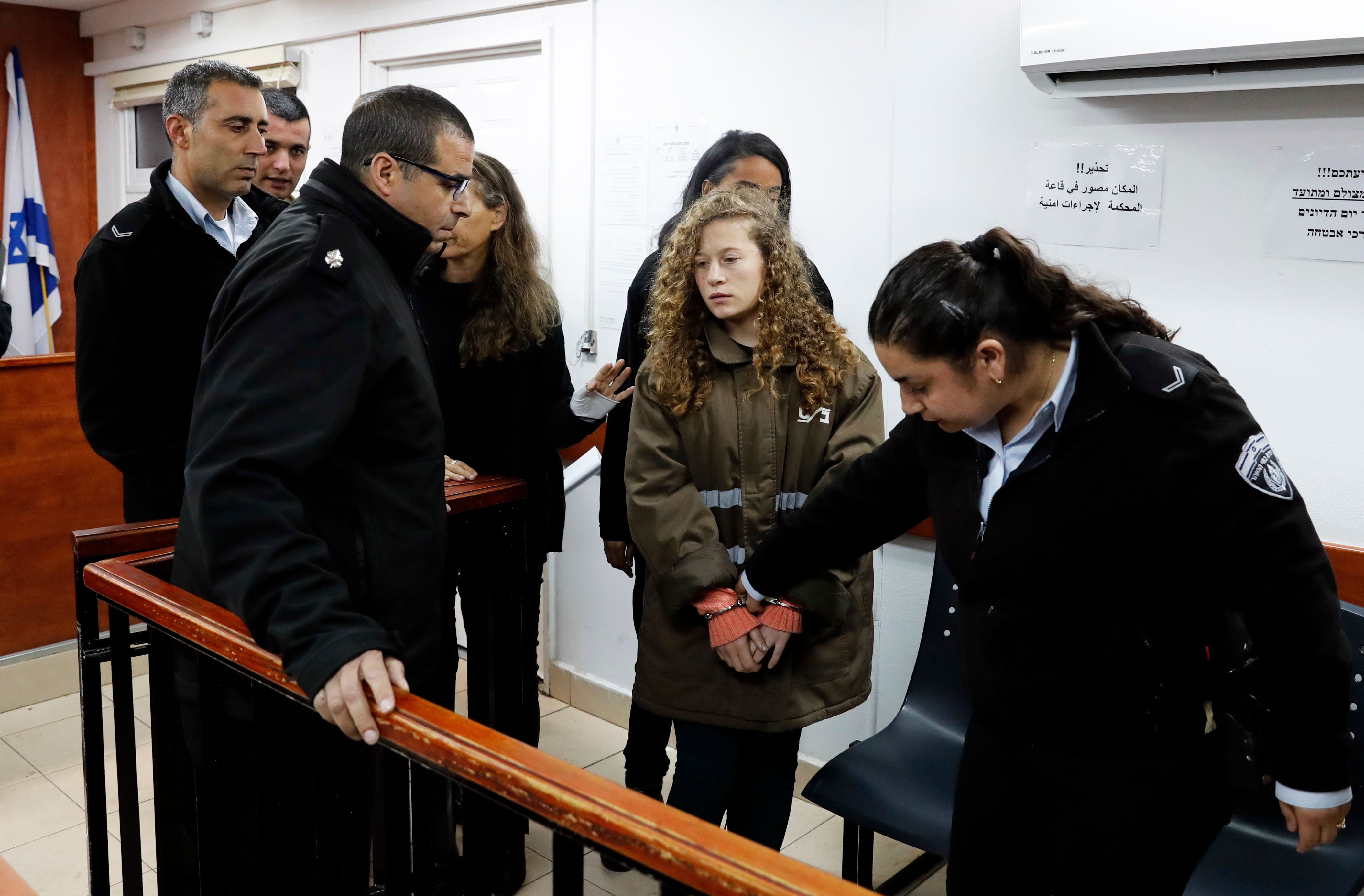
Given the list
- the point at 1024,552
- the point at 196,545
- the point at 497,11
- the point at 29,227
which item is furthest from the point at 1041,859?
the point at 29,227

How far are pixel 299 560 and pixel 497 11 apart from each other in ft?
9.86

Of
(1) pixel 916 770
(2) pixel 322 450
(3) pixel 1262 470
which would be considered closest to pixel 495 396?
(2) pixel 322 450

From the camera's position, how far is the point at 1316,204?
2.28m

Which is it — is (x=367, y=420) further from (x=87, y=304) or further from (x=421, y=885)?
(x=87, y=304)

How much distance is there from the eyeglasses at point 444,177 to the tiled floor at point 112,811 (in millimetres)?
1541

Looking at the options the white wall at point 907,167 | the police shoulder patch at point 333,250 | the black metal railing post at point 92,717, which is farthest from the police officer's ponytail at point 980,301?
the black metal railing post at point 92,717

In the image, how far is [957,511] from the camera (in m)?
1.67

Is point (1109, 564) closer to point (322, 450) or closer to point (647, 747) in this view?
point (322, 450)

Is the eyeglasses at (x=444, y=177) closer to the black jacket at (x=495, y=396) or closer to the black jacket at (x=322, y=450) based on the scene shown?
the black jacket at (x=322, y=450)

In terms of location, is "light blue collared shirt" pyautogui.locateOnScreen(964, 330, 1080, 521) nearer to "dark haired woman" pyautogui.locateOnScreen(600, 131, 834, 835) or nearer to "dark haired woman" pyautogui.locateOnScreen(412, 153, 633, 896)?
"dark haired woman" pyautogui.locateOnScreen(600, 131, 834, 835)

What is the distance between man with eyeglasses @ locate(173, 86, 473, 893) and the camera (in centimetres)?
150

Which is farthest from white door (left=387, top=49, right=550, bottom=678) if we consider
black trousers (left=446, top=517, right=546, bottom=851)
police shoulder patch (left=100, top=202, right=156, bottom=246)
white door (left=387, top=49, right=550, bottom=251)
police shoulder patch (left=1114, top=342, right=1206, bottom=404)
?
→ police shoulder patch (left=1114, top=342, right=1206, bottom=404)

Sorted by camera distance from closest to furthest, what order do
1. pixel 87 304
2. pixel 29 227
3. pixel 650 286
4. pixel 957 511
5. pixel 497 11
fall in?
pixel 957 511
pixel 87 304
pixel 650 286
pixel 497 11
pixel 29 227

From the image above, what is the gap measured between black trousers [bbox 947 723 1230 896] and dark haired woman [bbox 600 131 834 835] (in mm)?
1224
